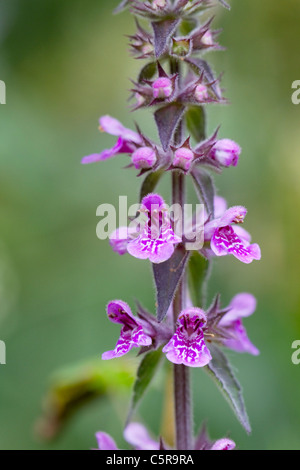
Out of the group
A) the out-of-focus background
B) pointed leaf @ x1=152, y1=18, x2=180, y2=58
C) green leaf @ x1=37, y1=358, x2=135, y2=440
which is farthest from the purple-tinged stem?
the out-of-focus background

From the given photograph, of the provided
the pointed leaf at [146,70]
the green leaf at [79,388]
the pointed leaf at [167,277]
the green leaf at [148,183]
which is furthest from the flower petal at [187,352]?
the green leaf at [79,388]

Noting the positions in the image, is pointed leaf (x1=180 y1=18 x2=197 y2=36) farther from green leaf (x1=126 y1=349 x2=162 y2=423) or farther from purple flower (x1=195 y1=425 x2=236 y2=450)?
purple flower (x1=195 y1=425 x2=236 y2=450)

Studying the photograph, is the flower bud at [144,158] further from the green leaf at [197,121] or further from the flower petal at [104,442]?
the flower petal at [104,442]

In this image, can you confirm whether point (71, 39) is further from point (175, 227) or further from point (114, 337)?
point (175, 227)

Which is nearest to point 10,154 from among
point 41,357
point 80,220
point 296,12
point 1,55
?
point 80,220

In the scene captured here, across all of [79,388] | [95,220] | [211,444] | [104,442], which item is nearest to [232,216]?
[211,444]
